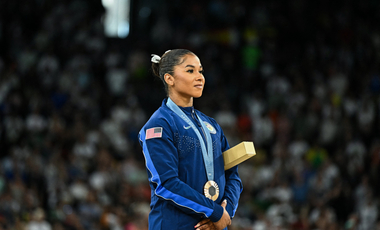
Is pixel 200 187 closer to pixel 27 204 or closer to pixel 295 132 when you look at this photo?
pixel 27 204

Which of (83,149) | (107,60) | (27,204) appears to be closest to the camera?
(27,204)

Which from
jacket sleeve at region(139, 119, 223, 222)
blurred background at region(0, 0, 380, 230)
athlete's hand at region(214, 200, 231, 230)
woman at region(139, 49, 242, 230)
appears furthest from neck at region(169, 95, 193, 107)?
blurred background at region(0, 0, 380, 230)

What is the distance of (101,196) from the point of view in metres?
9.44

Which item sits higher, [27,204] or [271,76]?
[271,76]

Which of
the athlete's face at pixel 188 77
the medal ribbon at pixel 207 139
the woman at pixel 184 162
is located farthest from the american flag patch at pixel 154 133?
the athlete's face at pixel 188 77

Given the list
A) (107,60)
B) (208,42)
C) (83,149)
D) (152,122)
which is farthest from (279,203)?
(152,122)

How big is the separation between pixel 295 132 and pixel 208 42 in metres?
3.42

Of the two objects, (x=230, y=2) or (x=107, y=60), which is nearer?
(x=107, y=60)

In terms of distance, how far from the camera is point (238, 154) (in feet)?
10.3

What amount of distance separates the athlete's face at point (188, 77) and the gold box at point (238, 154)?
430mm

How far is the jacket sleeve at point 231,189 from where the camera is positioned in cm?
312

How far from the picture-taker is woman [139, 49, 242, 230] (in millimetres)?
2895

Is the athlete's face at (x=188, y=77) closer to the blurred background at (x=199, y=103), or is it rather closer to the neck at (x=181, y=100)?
the neck at (x=181, y=100)

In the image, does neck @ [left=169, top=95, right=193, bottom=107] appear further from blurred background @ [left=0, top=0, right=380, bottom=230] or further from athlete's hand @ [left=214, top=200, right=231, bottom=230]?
blurred background @ [left=0, top=0, right=380, bottom=230]
